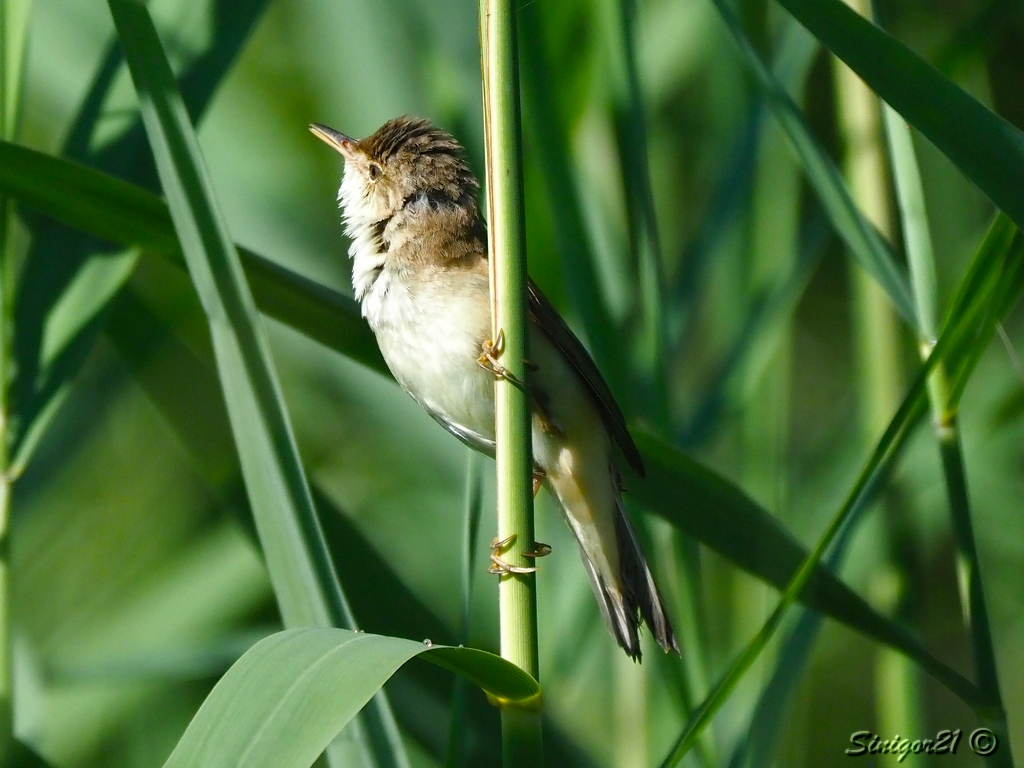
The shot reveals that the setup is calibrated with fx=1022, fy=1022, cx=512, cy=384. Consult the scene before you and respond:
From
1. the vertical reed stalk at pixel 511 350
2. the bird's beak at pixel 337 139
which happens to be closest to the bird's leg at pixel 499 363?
the vertical reed stalk at pixel 511 350

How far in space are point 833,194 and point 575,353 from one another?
57 centimetres

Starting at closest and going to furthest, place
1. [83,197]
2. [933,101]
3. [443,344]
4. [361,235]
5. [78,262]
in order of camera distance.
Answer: [933,101] < [83,197] < [78,262] < [443,344] < [361,235]

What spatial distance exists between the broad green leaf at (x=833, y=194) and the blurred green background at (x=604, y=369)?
0.25 metres

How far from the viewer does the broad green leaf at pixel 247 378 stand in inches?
48.4

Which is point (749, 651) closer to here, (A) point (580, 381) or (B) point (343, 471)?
(A) point (580, 381)

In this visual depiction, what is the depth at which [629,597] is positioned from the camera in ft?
6.30

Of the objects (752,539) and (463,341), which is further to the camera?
(463,341)

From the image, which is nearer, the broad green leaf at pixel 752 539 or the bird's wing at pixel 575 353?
the broad green leaf at pixel 752 539

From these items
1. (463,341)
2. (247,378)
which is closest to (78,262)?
(247,378)

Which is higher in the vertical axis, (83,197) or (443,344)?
(443,344)

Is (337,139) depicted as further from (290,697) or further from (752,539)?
(290,697)

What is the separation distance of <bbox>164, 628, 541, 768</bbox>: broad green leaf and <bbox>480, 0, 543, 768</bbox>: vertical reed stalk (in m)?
0.20

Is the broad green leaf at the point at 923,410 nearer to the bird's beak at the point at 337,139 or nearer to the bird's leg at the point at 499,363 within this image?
the bird's leg at the point at 499,363

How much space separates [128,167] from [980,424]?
188 cm
